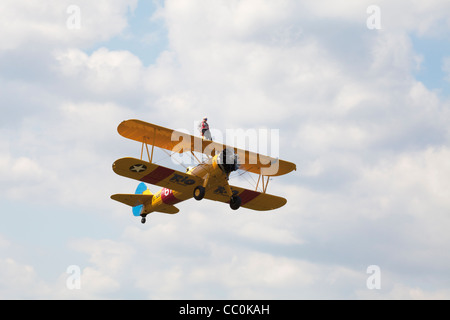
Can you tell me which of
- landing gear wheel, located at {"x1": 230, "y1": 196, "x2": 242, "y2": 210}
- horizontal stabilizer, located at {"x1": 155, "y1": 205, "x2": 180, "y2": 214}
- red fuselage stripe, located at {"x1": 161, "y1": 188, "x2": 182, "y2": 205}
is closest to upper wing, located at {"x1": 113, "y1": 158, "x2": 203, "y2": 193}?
landing gear wheel, located at {"x1": 230, "y1": 196, "x2": 242, "y2": 210}

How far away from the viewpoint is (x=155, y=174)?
26547mm

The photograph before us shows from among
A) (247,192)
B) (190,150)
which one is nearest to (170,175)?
(190,150)

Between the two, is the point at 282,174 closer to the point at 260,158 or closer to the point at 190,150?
the point at 260,158

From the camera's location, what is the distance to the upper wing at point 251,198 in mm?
28486

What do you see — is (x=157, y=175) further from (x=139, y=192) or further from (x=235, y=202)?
(x=139, y=192)

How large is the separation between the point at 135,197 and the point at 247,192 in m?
5.45

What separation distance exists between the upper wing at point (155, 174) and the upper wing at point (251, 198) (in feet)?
4.06

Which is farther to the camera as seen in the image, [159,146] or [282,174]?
[282,174]

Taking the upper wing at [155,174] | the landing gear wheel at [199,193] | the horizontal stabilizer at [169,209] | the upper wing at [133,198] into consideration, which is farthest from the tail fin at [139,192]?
the landing gear wheel at [199,193]

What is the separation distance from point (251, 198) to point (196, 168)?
3879 millimetres

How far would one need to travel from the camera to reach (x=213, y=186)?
27.2 metres

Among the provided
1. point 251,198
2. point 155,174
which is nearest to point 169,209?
point 251,198
